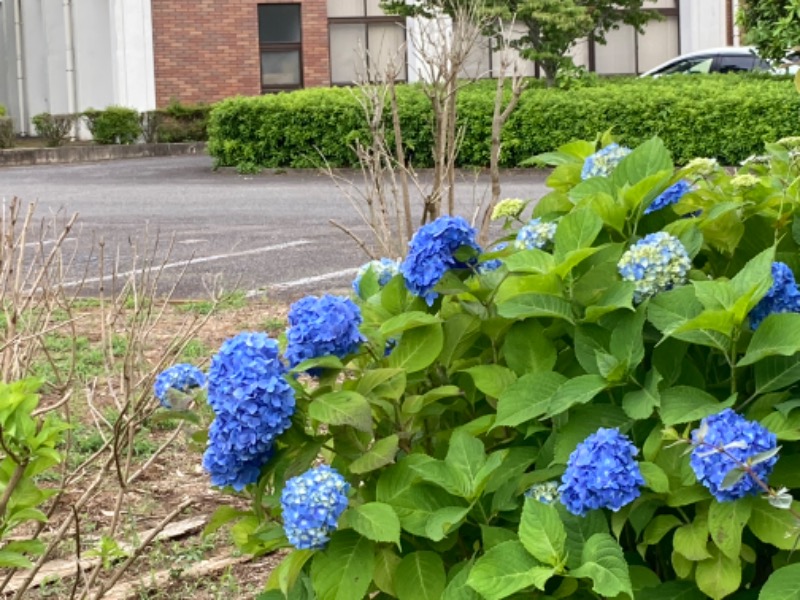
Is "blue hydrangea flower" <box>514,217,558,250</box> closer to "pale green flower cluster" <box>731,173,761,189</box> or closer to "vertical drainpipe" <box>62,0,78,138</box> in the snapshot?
"pale green flower cluster" <box>731,173,761,189</box>

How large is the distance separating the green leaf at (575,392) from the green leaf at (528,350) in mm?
154

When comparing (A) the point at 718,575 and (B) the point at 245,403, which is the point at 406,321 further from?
(A) the point at 718,575

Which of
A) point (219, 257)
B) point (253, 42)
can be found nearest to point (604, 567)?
point (219, 257)

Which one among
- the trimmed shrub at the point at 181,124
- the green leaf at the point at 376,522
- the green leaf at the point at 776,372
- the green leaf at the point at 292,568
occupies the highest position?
the trimmed shrub at the point at 181,124

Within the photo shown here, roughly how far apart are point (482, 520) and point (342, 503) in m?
0.22

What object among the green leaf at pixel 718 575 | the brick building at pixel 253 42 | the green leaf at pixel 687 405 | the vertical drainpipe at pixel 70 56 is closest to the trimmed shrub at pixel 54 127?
the brick building at pixel 253 42

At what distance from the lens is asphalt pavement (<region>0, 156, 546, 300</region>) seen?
921 centimetres

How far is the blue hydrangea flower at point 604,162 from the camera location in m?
2.54

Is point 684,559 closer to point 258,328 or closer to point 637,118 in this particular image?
point 258,328

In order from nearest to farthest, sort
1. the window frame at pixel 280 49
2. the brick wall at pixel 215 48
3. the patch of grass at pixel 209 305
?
1. the patch of grass at pixel 209 305
2. the brick wall at pixel 215 48
3. the window frame at pixel 280 49

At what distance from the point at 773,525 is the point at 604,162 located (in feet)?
2.88

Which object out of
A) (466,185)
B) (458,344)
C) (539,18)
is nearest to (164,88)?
(539,18)

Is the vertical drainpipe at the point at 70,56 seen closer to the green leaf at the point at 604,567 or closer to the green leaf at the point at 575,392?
the green leaf at the point at 575,392

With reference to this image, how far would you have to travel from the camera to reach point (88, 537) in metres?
4.20
